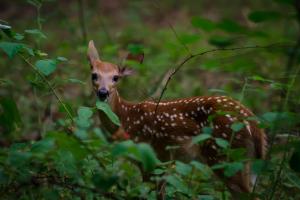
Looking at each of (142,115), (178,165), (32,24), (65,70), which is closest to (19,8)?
(32,24)

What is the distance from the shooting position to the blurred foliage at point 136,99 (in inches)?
115

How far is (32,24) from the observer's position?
39.2 ft

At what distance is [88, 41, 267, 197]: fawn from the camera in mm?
4871

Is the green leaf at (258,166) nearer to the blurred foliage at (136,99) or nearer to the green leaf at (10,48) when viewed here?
the blurred foliage at (136,99)

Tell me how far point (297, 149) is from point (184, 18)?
977 centimetres

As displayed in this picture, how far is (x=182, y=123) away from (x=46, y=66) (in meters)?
2.02

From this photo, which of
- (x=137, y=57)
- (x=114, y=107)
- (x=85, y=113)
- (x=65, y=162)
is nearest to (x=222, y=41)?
(x=85, y=113)

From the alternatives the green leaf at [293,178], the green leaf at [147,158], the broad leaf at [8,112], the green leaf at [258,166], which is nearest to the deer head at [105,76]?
the broad leaf at [8,112]

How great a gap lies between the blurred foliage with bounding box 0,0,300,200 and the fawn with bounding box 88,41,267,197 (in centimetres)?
18

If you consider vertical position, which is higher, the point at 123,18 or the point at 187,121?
the point at 123,18

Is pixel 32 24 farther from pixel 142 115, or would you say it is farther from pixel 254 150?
pixel 254 150

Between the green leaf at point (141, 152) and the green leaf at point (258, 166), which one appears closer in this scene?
the green leaf at point (141, 152)

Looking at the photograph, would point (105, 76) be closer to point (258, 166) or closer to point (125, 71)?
point (125, 71)

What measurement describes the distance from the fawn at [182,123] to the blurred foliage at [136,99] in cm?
18
